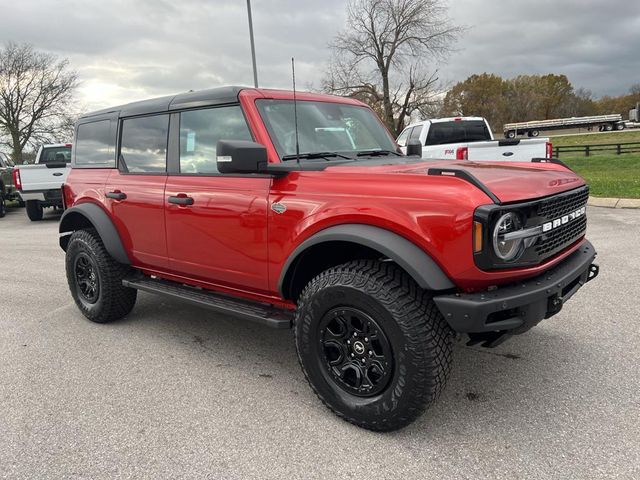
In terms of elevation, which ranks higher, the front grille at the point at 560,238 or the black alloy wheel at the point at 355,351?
the front grille at the point at 560,238

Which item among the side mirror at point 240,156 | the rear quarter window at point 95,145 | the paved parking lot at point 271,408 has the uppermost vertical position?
the rear quarter window at point 95,145

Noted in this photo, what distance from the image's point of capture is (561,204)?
285cm

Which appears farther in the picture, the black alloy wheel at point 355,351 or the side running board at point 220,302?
the side running board at point 220,302

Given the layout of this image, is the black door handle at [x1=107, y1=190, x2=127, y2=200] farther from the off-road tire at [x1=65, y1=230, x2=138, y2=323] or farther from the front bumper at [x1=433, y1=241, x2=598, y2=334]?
the front bumper at [x1=433, y1=241, x2=598, y2=334]

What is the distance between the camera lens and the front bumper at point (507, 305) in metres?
2.35

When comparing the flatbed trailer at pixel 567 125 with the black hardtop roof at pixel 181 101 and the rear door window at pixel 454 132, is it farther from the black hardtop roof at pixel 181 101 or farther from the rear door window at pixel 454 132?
the black hardtop roof at pixel 181 101

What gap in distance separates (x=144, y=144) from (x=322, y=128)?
1.58 meters

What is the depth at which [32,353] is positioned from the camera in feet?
13.0

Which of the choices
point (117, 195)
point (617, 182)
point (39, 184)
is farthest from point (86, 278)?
point (617, 182)

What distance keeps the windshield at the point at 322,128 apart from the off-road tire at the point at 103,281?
80.4 inches

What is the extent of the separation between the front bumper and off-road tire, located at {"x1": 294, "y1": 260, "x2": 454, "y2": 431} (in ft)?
0.55

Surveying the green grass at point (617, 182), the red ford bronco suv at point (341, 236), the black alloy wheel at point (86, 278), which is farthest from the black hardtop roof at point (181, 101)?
the green grass at point (617, 182)

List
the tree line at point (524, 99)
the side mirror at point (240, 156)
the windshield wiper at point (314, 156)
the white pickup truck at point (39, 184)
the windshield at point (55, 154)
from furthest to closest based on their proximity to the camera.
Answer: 1. the tree line at point (524, 99)
2. the windshield at point (55, 154)
3. the white pickup truck at point (39, 184)
4. the windshield wiper at point (314, 156)
5. the side mirror at point (240, 156)

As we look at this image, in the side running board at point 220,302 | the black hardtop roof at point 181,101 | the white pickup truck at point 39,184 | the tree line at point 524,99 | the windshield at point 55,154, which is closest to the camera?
the side running board at point 220,302
